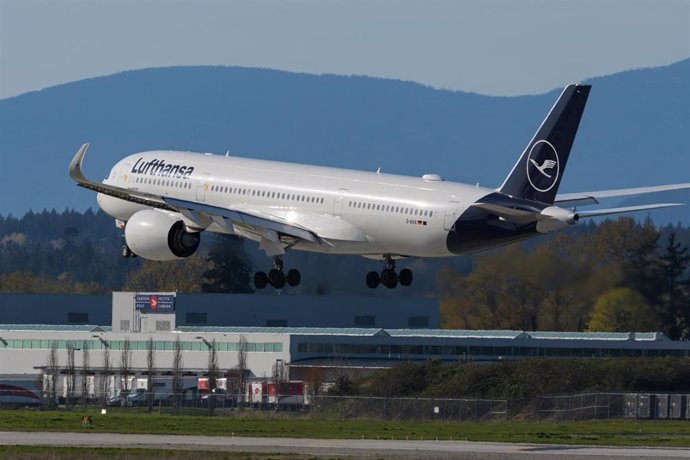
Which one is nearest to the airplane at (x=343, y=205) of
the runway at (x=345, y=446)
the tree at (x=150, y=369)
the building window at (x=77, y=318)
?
the runway at (x=345, y=446)

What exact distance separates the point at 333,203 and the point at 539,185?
31.0 ft

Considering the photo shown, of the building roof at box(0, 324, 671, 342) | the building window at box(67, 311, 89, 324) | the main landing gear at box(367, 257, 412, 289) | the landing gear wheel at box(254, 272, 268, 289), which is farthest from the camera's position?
the building window at box(67, 311, 89, 324)

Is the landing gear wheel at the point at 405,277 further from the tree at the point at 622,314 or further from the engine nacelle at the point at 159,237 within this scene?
the tree at the point at 622,314

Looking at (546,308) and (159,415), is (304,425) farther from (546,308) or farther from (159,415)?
(546,308)

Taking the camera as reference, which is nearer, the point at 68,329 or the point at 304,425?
the point at 304,425

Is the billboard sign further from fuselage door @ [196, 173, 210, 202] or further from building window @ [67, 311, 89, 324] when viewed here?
fuselage door @ [196, 173, 210, 202]

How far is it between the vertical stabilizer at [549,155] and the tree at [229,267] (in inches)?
1406

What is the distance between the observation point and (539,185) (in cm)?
7956

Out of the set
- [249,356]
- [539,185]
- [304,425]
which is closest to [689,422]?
[304,425]

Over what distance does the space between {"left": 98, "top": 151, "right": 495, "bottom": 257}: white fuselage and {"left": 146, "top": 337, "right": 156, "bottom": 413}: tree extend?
1227 inches

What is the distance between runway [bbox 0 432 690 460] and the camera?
74562mm

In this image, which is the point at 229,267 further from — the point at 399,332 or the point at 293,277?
the point at 293,277

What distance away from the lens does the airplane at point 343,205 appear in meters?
78.2

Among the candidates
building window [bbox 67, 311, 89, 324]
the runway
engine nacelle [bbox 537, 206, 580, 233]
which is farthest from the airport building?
engine nacelle [bbox 537, 206, 580, 233]
